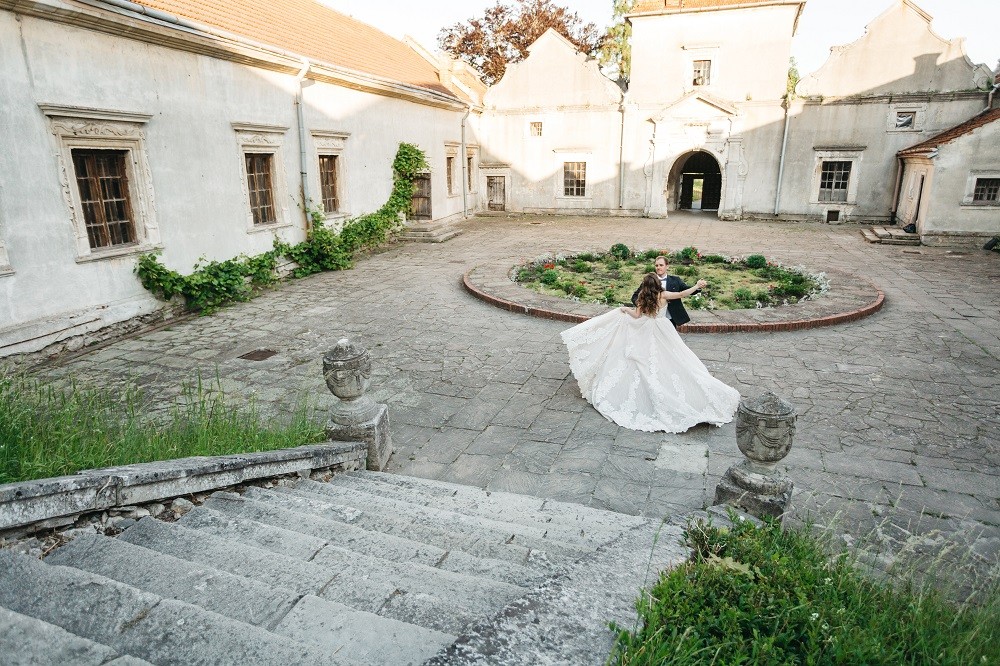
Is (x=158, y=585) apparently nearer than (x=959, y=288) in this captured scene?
Yes

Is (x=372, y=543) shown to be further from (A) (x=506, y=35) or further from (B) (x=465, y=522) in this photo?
(A) (x=506, y=35)

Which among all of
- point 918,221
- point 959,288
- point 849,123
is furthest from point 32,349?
point 849,123

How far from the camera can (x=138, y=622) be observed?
2094mm

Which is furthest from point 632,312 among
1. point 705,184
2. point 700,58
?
point 705,184

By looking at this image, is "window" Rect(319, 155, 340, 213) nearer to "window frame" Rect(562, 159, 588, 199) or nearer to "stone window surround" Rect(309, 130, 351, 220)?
"stone window surround" Rect(309, 130, 351, 220)

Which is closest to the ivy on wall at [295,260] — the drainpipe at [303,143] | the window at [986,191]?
the drainpipe at [303,143]

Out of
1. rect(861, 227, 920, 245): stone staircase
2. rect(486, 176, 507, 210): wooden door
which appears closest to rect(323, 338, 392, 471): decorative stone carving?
rect(861, 227, 920, 245): stone staircase

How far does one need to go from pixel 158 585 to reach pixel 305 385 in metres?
5.12

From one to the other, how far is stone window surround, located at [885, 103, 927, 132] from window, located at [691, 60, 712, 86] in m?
6.52

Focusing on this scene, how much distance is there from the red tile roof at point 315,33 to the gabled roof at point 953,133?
55.6 ft

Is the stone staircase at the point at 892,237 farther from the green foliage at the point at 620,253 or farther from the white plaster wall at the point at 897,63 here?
the green foliage at the point at 620,253

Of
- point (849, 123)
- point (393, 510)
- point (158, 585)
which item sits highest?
point (849, 123)

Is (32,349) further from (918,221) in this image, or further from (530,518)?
(918,221)

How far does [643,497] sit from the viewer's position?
4855 mm
